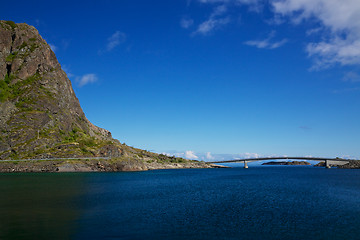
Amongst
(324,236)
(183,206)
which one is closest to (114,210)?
(183,206)

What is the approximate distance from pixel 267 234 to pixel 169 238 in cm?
1272

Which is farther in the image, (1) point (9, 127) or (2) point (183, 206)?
(1) point (9, 127)

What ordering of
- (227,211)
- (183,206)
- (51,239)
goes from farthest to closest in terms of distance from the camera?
(183,206)
(227,211)
(51,239)

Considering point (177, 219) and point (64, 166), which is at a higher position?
point (64, 166)

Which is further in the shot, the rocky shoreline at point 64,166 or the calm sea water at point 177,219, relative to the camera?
the rocky shoreline at point 64,166

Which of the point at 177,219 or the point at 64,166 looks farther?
the point at 64,166

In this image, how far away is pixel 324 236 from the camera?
33188mm

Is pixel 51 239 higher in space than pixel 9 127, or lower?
lower

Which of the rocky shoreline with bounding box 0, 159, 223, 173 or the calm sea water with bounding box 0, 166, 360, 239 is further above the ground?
the rocky shoreline with bounding box 0, 159, 223, 173

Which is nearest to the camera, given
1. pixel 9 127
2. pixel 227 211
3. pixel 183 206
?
pixel 227 211

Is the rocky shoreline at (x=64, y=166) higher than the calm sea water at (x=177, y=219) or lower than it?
higher

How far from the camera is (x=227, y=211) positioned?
48250 mm

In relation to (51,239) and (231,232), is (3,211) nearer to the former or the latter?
(51,239)

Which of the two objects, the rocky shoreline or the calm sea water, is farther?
the rocky shoreline
